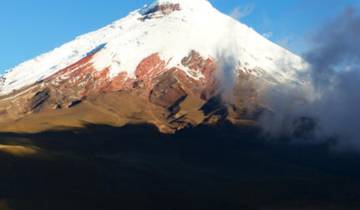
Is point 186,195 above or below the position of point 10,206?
above

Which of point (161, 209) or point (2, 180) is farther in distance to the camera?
point (2, 180)

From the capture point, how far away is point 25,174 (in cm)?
18138

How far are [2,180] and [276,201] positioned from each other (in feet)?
221

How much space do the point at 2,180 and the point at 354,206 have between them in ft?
271

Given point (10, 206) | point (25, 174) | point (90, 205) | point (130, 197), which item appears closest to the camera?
point (10, 206)

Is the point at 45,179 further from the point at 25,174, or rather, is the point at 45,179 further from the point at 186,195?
the point at 186,195

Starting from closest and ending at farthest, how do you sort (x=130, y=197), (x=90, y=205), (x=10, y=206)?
(x=10, y=206) → (x=90, y=205) → (x=130, y=197)

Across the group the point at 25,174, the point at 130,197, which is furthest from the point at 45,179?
the point at 130,197

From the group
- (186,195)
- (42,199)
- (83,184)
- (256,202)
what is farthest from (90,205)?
Answer: (256,202)

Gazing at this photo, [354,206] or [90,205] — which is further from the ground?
[354,206]

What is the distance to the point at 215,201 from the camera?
589 ft

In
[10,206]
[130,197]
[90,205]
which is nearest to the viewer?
[10,206]

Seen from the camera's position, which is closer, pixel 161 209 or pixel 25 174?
pixel 161 209

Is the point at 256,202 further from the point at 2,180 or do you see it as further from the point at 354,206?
the point at 2,180
